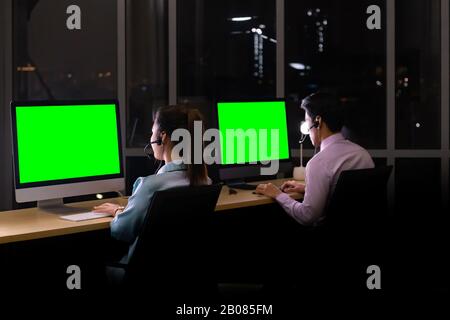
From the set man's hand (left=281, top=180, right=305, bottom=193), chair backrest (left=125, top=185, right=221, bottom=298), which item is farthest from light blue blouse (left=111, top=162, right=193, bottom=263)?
man's hand (left=281, top=180, right=305, bottom=193)

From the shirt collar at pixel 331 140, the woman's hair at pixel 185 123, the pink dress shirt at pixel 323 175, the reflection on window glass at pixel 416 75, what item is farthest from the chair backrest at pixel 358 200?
the reflection on window glass at pixel 416 75

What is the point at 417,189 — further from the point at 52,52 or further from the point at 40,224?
the point at 40,224

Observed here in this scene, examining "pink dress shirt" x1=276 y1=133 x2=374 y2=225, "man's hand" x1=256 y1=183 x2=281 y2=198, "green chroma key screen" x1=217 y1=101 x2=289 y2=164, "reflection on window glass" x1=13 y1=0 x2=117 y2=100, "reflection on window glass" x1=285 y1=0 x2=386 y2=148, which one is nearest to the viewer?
"pink dress shirt" x1=276 y1=133 x2=374 y2=225

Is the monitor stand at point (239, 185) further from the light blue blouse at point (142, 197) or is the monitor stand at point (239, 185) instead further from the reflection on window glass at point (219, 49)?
the light blue blouse at point (142, 197)

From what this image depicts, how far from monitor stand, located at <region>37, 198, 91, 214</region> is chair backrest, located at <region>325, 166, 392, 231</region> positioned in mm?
1128

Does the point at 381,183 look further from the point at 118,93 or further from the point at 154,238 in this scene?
the point at 118,93

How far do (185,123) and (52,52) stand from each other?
3.26 m

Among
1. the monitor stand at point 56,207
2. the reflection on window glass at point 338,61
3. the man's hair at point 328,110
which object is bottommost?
the monitor stand at point 56,207

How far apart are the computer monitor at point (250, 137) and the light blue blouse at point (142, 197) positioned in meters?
1.22

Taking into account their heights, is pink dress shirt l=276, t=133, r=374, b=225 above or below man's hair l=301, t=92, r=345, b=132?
below

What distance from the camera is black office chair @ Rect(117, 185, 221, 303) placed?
103 inches

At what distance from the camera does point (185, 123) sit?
2.97m

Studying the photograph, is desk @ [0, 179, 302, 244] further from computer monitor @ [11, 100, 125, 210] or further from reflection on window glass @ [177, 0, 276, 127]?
reflection on window glass @ [177, 0, 276, 127]

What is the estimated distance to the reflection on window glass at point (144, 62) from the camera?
5625 millimetres
